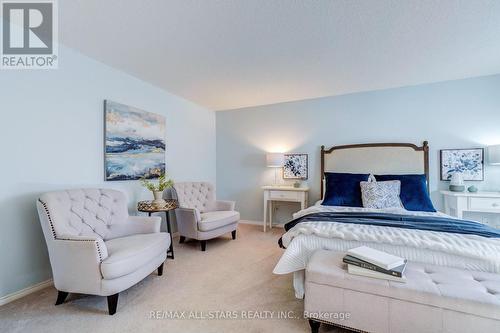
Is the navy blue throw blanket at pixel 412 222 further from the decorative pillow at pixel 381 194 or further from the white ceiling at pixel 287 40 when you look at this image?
the white ceiling at pixel 287 40

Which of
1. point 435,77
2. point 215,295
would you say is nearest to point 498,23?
point 435,77

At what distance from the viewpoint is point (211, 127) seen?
489cm

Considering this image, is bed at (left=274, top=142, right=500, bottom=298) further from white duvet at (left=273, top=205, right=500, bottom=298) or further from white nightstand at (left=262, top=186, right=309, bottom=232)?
white nightstand at (left=262, top=186, right=309, bottom=232)

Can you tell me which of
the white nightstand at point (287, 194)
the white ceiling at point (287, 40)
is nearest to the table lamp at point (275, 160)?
the white nightstand at point (287, 194)

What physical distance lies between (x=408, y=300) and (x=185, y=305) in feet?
5.28

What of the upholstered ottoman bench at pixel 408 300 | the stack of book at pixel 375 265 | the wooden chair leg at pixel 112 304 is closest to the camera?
the upholstered ottoman bench at pixel 408 300

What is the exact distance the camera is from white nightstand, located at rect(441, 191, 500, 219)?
9.34 ft

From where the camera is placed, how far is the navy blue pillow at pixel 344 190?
3.14 metres

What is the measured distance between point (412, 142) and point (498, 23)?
6.03ft

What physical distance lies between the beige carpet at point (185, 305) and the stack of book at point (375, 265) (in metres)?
0.54

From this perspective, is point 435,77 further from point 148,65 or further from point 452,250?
point 148,65

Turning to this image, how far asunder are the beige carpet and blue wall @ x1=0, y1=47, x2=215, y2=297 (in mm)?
435

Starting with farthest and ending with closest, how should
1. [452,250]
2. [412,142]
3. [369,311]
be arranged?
[412,142]
[452,250]
[369,311]

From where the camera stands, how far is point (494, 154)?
2984 millimetres
